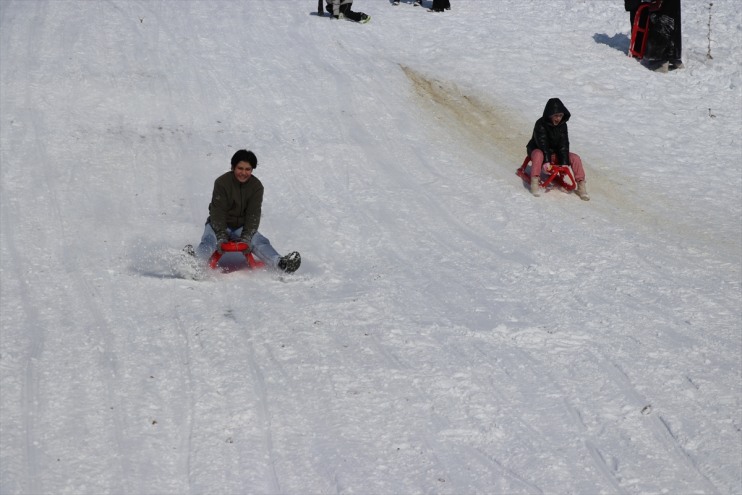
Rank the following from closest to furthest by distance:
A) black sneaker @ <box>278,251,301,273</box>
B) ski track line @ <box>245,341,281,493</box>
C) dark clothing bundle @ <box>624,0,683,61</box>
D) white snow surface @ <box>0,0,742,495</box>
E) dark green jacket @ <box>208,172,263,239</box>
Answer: ski track line @ <box>245,341,281,493</box> → white snow surface @ <box>0,0,742,495</box> → black sneaker @ <box>278,251,301,273</box> → dark green jacket @ <box>208,172,263,239</box> → dark clothing bundle @ <box>624,0,683,61</box>

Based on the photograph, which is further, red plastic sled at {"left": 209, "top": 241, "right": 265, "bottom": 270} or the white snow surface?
red plastic sled at {"left": 209, "top": 241, "right": 265, "bottom": 270}

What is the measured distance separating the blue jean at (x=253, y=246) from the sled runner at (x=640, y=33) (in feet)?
29.7

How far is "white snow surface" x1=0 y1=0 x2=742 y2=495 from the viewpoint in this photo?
483cm

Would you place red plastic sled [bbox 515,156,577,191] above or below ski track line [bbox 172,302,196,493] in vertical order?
above

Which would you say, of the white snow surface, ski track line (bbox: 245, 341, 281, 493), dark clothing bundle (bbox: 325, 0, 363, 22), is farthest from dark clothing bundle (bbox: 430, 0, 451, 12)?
ski track line (bbox: 245, 341, 281, 493)

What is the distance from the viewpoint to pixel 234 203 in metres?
7.43

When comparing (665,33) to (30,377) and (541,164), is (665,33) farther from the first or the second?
(30,377)

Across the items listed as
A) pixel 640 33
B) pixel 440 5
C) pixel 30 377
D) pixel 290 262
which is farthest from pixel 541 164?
pixel 440 5

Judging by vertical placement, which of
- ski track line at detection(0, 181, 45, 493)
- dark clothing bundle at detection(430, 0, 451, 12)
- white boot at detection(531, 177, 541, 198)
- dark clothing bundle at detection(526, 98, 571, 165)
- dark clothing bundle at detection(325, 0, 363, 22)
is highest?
dark clothing bundle at detection(430, 0, 451, 12)

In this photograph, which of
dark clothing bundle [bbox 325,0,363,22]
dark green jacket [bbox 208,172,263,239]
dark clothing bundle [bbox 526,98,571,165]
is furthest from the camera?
dark clothing bundle [bbox 325,0,363,22]

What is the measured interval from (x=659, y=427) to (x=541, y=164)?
15.7 feet

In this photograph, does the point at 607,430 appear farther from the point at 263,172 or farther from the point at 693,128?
the point at 693,128

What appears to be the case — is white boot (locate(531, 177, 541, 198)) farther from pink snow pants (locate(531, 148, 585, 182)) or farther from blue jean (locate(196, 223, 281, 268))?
blue jean (locate(196, 223, 281, 268))

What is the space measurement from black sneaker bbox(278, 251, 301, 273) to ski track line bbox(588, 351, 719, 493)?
96.5 inches
